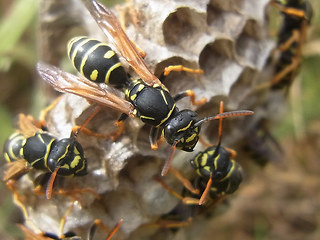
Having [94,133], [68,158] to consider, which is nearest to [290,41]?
[94,133]

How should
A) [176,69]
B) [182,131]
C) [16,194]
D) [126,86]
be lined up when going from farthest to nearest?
[16,194] → [126,86] → [176,69] → [182,131]

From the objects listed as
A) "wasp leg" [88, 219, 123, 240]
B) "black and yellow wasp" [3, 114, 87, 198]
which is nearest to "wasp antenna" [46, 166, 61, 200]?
"black and yellow wasp" [3, 114, 87, 198]

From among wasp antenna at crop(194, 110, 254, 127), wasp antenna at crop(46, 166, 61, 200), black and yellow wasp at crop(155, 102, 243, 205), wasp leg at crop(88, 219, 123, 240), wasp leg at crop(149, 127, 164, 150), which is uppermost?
wasp antenna at crop(46, 166, 61, 200)

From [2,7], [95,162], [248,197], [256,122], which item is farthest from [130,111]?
[2,7]

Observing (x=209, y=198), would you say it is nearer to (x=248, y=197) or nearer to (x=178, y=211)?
(x=178, y=211)

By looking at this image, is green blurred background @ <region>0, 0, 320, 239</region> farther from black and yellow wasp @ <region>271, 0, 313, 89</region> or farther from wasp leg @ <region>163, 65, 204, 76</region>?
wasp leg @ <region>163, 65, 204, 76</region>

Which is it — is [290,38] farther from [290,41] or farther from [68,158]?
[68,158]
